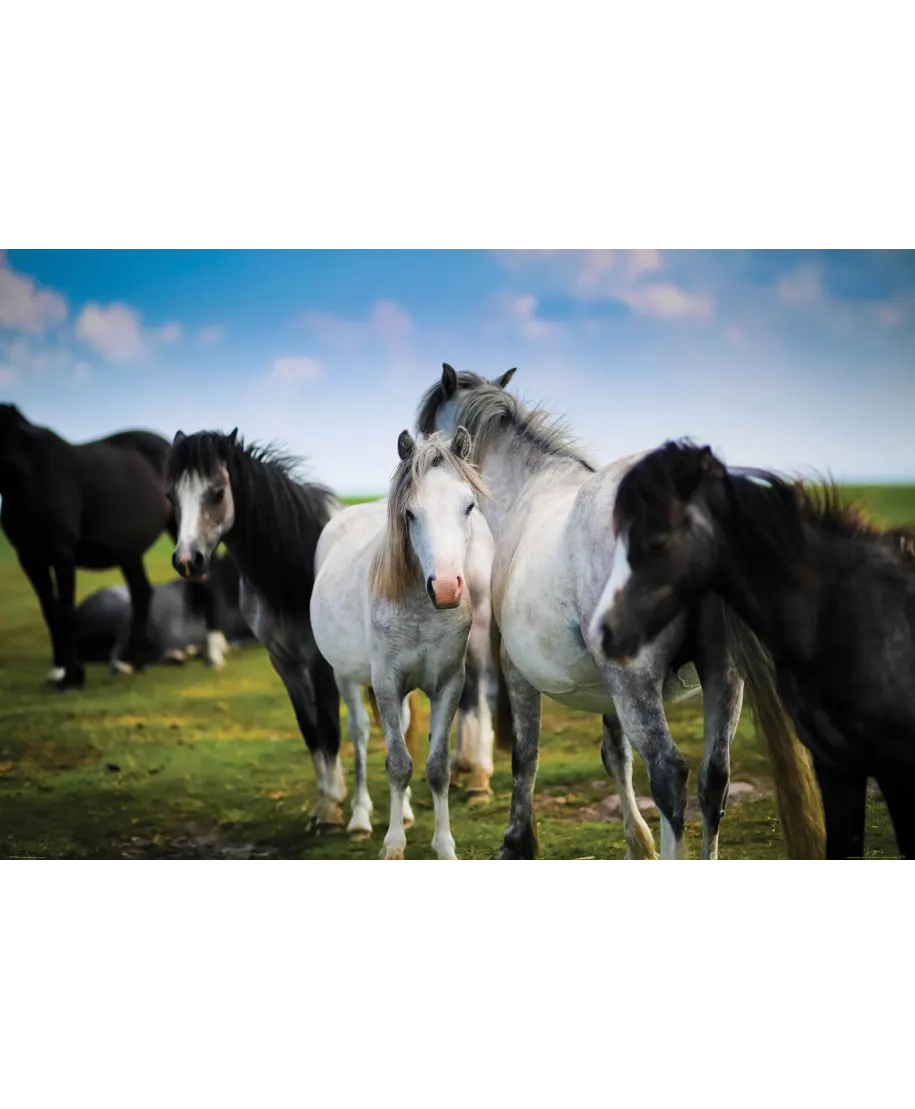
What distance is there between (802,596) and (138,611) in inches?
184

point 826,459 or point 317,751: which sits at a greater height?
point 826,459

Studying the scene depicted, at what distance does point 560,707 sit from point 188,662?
8.51 feet

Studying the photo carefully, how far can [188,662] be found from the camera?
7438 mm

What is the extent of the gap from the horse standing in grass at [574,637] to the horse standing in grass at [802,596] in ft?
0.88

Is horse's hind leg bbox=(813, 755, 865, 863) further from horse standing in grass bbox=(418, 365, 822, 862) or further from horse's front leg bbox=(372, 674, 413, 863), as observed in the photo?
horse's front leg bbox=(372, 674, 413, 863)

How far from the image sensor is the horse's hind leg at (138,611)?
695 centimetres

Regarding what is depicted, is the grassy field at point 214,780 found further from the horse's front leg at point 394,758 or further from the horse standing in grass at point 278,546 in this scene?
the horse standing in grass at point 278,546

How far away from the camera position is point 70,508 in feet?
21.0

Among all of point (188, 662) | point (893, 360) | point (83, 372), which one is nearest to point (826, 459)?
point (893, 360)

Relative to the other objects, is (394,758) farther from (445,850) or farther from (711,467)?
(711,467)

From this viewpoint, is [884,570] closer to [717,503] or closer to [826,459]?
[717,503]

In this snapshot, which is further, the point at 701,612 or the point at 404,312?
the point at 404,312

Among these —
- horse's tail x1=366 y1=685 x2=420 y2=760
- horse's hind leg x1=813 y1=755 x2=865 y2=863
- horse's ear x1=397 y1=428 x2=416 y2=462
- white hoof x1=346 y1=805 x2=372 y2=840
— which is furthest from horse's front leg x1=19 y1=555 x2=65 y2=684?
horse's hind leg x1=813 y1=755 x2=865 y2=863

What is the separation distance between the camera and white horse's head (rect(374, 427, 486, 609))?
4121mm
